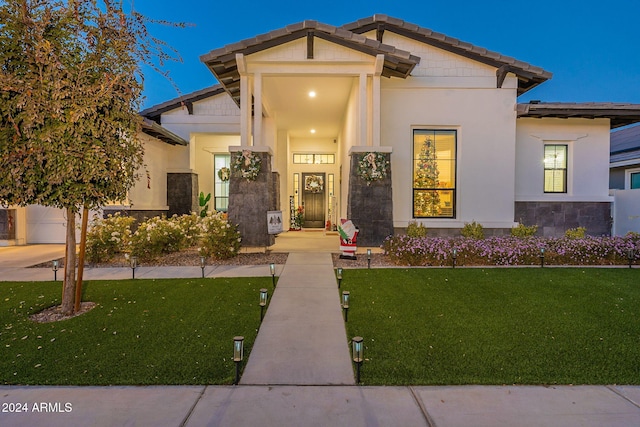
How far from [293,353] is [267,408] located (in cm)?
87

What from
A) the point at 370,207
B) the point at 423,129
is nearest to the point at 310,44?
the point at 423,129

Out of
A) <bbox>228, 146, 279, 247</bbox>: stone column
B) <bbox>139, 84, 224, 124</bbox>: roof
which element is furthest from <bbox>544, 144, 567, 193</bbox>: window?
<bbox>139, 84, 224, 124</bbox>: roof

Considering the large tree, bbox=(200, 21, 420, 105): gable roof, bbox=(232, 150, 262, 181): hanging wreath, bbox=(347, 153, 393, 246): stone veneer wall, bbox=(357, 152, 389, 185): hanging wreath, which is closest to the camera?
the large tree

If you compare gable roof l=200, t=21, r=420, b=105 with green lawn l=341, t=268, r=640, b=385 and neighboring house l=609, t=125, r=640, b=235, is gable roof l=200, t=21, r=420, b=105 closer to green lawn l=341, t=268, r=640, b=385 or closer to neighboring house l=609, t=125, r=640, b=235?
green lawn l=341, t=268, r=640, b=385

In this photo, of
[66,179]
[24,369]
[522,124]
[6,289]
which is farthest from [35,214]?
[522,124]

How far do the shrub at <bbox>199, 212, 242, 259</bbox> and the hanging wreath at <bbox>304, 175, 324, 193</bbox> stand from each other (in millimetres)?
7145

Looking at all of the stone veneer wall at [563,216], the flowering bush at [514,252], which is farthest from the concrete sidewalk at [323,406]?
the stone veneer wall at [563,216]

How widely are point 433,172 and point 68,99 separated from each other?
325 inches

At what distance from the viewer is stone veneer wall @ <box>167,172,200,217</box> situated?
480 inches

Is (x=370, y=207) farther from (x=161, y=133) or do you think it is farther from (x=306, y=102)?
(x=161, y=133)

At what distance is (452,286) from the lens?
558cm

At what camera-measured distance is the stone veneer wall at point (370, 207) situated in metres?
8.40

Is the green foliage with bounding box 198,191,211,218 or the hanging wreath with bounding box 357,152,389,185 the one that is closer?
the hanging wreath with bounding box 357,152,389,185

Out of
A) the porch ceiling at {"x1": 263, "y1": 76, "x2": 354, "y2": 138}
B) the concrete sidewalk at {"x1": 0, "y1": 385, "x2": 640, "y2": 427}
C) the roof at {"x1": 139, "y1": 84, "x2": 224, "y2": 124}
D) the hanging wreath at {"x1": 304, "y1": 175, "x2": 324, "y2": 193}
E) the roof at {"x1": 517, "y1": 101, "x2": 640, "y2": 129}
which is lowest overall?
the concrete sidewalk at {"x1": 0, "y1": 385, "x2": 640, "y2": 427}
